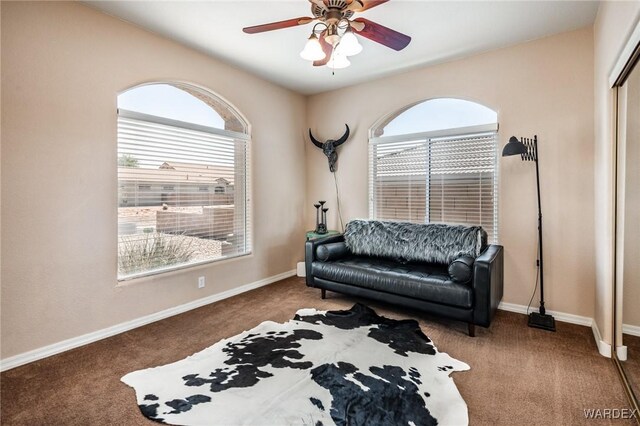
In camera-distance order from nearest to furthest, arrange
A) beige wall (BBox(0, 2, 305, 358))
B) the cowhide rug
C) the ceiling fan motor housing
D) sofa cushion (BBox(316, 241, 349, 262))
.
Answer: the cowhide rug, the ceiling fan motor housing, beige wall (BBox(0, 2, 305, 358)), sofa cushion (BBox(316, 241, 349, 262))

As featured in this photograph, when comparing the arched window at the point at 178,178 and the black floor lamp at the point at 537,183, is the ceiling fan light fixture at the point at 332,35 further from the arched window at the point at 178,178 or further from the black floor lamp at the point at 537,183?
the arched window at the point at 178,178

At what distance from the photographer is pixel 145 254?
302 cm

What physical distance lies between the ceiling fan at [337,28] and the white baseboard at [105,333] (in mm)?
2713

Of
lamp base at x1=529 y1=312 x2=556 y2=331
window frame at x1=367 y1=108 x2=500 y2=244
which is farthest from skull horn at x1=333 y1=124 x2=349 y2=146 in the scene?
lamp base at x1=529 y1=312 x2=556 y2=331

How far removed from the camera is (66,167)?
96.3 inches

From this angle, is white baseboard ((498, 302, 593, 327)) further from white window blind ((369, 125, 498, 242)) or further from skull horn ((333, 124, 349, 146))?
skull horn ((333, 124, 349, 146))

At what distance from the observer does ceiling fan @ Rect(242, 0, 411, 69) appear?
6.43ft

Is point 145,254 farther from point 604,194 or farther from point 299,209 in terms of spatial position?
point 604,194

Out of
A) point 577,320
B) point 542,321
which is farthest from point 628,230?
point 577,320

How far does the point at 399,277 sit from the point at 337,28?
85.0 inches

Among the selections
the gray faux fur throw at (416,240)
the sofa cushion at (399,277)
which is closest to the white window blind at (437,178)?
the gray faux fur throw at (416,240)

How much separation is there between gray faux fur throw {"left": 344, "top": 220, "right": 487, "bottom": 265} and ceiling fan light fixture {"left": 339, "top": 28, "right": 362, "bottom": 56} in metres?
2.10

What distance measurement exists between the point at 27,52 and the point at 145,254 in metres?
1.83

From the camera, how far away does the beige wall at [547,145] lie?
2875mm
